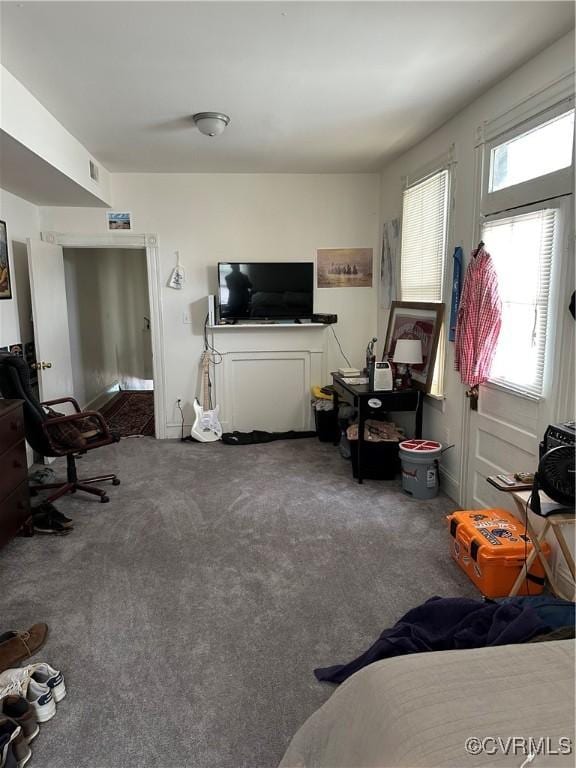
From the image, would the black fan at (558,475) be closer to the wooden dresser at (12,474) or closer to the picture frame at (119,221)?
the wooden dresser at (12,474)

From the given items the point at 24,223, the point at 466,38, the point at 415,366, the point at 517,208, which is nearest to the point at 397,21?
the point at 466,38

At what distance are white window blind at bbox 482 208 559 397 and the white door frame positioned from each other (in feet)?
10.3

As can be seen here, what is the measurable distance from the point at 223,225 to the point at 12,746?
4.30 meters

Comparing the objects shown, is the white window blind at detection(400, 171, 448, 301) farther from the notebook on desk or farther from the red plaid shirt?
the notebook on desk

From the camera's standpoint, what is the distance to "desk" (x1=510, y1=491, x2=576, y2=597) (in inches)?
76.8

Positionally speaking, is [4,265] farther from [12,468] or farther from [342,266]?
[342,266]

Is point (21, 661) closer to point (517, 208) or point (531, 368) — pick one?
point (531, 368)

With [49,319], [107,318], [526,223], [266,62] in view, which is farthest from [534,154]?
[107,318]

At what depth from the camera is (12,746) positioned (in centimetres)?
156

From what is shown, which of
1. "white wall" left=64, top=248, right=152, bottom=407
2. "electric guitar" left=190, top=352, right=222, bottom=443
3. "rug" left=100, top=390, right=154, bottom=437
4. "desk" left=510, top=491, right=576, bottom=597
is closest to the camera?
"desk" left=510, top=491, right=576, bottom=597

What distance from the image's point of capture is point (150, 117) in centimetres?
321

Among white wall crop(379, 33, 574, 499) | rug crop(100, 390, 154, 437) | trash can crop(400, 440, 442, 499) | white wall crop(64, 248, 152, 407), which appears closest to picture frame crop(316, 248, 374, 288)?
white wall crop(379, 33, 574, 499)

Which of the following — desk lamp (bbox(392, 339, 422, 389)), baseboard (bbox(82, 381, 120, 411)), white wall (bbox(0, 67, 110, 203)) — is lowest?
baseboard (bbox(82, 381, 120, 411))

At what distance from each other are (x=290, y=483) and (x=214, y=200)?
2.86m
